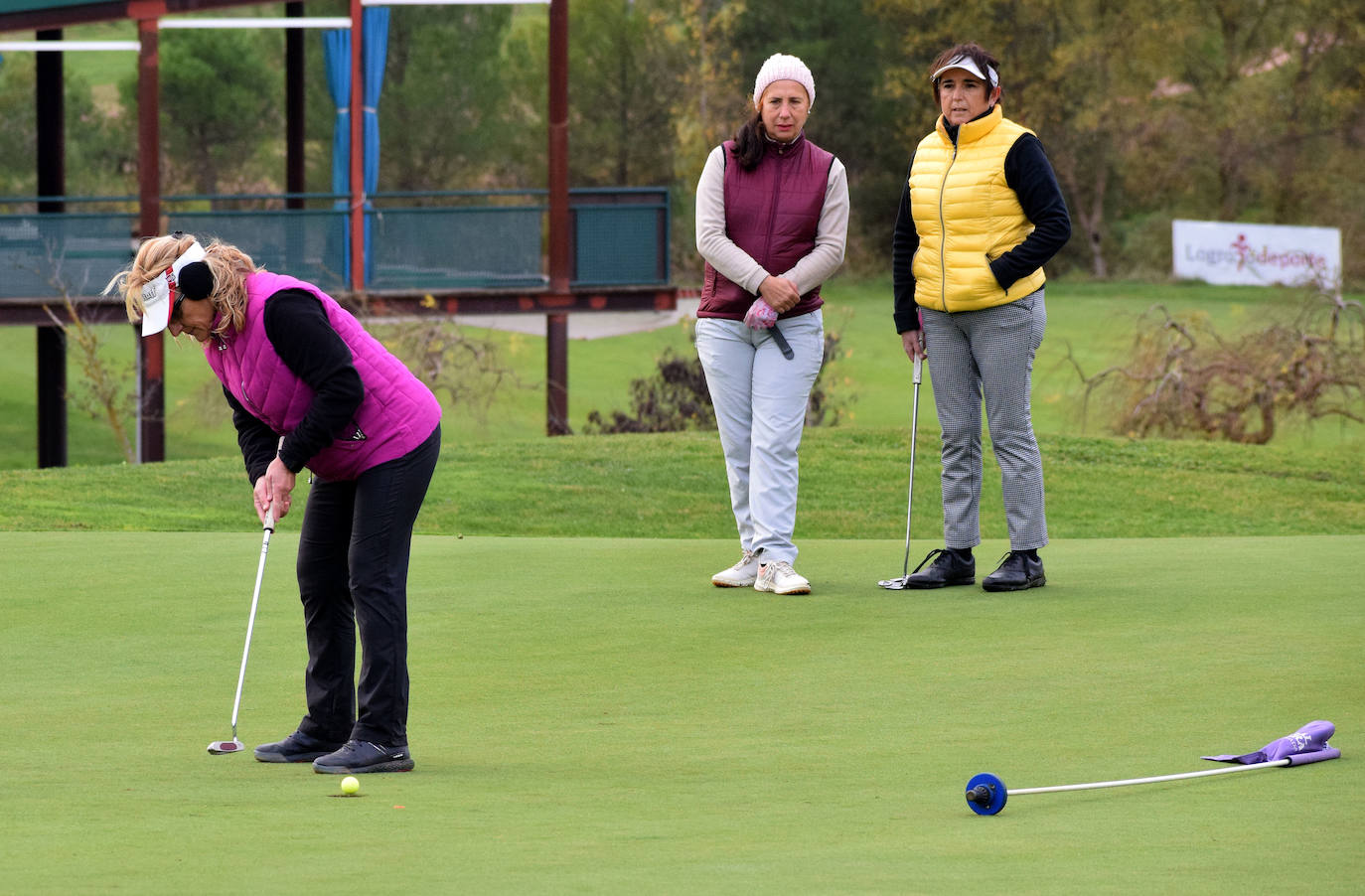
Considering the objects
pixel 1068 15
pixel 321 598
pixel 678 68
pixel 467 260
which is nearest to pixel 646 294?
pixel 467 260

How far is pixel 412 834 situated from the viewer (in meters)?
3.84

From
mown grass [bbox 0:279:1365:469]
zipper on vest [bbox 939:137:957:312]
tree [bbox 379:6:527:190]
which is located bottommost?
mown grass [bbox 0:279:1365:469]

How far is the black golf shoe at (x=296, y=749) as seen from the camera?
4.79m

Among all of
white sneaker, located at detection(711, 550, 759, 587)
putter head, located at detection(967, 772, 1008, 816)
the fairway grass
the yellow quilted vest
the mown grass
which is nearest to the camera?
the fairway grass

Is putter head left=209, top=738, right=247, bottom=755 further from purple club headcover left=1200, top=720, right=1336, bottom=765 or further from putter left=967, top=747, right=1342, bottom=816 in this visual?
purple club headcover left=1200, top=720, right=1336, bottom=765

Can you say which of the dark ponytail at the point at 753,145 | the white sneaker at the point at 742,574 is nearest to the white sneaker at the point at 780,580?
the white sneaker at the point at 742,574

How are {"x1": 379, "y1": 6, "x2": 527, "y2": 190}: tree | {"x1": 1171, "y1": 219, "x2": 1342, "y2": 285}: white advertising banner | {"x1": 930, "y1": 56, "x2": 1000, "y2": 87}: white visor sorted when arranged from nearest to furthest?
{"x1": 930, "y1": 56, "x2": 1000, "y2": 87}: white visor
{"x1": 1171, "y1": 219, "x2": 1342, "y2": 285}: white advertising banner
{"x1": 379, "y1": 6, "x2": 527, "y2": 190}: tree

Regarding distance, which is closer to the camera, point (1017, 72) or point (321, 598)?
point (321, 598)

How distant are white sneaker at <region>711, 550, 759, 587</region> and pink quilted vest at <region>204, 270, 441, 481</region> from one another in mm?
2760

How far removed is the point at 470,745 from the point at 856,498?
28.3ft

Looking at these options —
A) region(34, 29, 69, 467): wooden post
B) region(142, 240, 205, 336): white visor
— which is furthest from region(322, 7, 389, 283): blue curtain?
region(142, 240, 205, 336): white visor

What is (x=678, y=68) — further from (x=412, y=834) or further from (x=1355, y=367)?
(x=412, y=834)

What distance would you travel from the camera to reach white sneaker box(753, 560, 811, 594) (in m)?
7.23

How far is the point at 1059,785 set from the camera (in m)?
4.29
